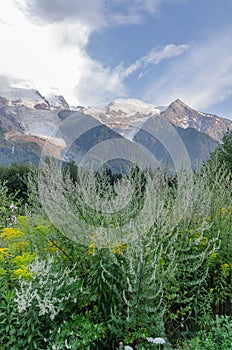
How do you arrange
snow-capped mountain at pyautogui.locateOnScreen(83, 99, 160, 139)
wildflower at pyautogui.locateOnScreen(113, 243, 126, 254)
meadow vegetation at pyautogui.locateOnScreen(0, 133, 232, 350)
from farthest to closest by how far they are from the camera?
1. snow-capped mountain at pyautogui.locateOnScreen(83, 99, 160, 139)
2. wildflower at pyautogui.locateOnScreen(113, 243, 126, 254)
3. meadow vegetation at pyautogui.locateOnScreen(0, 133, 232, 350)

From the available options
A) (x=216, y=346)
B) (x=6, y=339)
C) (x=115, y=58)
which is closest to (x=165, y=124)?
(x=115, y=58)

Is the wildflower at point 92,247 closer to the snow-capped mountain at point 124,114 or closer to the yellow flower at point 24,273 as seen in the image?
the yellow flower at point 24,273

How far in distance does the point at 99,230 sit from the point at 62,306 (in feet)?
2.31

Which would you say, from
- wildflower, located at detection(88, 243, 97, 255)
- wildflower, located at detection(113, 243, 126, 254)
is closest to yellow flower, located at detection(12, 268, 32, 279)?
wildflower, located at detection(88, 243, 97, 255)

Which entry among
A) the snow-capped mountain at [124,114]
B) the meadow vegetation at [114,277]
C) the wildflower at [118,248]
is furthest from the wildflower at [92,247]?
the snow-capped mountain at [124,114]

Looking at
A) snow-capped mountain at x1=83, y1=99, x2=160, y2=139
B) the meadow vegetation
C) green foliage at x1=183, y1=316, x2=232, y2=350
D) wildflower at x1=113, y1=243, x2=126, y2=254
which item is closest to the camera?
the meadow vegetation

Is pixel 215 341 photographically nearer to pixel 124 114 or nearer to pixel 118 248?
Answer: pixel 118 248

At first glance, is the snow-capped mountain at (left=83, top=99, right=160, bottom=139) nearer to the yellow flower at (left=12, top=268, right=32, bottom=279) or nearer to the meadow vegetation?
the meadow vegetation

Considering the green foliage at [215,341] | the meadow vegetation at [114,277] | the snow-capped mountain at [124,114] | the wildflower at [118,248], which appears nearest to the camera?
the meadow vegetation at [114,277]

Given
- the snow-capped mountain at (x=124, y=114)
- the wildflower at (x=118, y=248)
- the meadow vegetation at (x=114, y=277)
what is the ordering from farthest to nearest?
the snow-capped mountain at (x=124, y=114)
the wildflower at (x=118, y=248)
the meadow vegetation at (x=114, y=277)

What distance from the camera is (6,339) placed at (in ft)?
7.39

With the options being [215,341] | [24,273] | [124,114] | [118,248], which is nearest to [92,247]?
[118,248]

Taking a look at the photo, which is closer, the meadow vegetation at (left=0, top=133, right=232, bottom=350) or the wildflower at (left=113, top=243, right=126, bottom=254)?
the meadow vegetation at (left=0, top=133, right=232, bottom=350)

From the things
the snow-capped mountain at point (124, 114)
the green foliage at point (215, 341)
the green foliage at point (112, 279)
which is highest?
the snow-capped mountain at point (124, 114)
